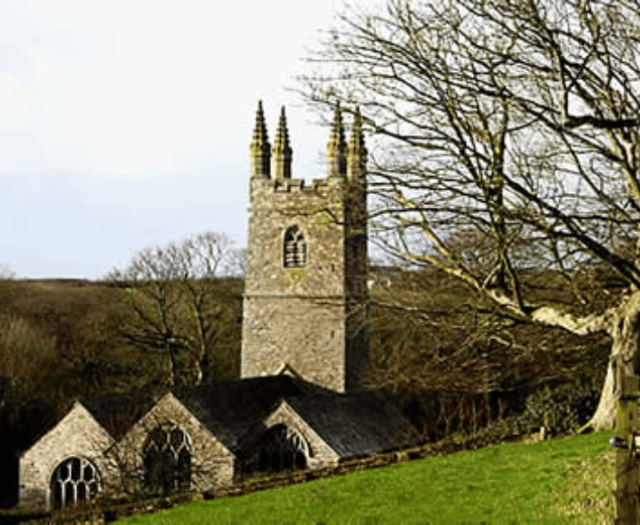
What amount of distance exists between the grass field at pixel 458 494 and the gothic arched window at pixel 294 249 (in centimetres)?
1778

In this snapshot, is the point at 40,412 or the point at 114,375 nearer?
the point at 40,412

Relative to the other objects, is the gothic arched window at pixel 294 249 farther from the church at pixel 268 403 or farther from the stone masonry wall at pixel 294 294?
the stone masonry wall at pixel 294 294

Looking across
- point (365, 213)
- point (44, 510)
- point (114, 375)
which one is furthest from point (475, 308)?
point (114, 375)

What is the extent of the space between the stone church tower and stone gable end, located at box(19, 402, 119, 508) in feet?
22.9

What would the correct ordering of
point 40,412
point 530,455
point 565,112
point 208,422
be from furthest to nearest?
point 40,412 → point 208,422 → point 530,455 → point 565,112

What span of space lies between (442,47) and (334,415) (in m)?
16.4

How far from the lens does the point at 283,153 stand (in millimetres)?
33031

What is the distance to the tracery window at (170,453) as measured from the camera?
1001 inches

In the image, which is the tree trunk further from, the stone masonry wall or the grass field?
the stone masonry wall

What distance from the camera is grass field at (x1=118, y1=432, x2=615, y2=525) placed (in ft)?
33.5

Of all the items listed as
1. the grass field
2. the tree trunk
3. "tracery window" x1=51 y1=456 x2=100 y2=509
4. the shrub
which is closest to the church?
"tracery window" x1=51 y1=456 x2=100 y2=509

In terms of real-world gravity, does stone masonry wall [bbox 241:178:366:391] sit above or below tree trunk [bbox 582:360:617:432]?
above

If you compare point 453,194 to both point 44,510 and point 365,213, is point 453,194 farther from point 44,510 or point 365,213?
point 44,510

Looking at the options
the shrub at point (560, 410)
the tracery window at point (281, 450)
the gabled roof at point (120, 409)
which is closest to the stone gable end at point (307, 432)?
the tracery window at point (281, 450)
